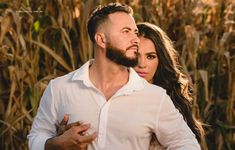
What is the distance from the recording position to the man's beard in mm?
2994

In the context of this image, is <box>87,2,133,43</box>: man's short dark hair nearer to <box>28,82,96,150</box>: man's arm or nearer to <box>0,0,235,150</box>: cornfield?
<box>28,82,96,150</box>: man's arm

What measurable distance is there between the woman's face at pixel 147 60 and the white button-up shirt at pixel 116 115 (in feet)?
1.63

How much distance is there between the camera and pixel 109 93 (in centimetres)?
304

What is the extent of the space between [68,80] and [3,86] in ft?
5.65

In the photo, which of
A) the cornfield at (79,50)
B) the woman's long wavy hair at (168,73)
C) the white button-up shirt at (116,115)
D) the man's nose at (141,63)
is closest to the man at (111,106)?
the white button-up shirt at (116,115)

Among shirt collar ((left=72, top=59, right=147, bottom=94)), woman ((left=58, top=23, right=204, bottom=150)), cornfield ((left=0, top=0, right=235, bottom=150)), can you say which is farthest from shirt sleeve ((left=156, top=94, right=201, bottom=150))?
cornfield ((left=0, top=0, right=235, bottom=150))

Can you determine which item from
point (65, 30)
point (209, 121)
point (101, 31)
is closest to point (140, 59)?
point (101, 31)

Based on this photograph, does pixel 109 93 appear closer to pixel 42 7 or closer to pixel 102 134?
pixel 102 134

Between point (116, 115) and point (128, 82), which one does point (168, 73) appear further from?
point (116, 115)

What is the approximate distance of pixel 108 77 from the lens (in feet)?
10.1

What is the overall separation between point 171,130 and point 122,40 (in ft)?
1.28

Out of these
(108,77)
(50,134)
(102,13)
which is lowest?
(50,134)

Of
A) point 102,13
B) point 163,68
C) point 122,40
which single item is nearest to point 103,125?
point 122,40

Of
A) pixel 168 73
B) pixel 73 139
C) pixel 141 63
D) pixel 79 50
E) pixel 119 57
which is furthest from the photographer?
pixel 79 50
